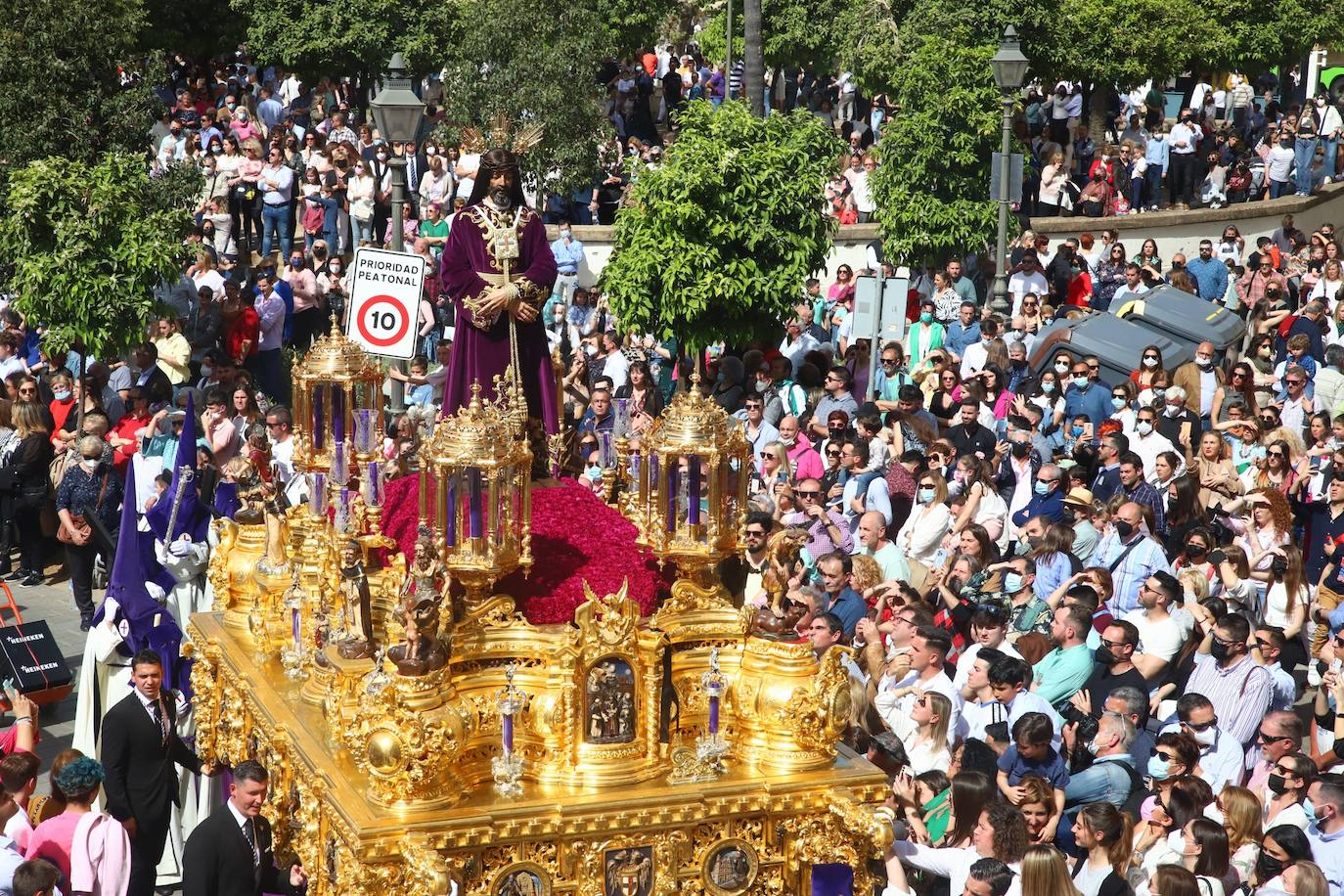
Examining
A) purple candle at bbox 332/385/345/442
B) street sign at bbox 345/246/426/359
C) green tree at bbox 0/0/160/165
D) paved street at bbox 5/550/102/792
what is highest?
green tree at bbox 0/0/160/165

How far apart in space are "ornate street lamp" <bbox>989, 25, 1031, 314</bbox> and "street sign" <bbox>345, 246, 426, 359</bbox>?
8.18m

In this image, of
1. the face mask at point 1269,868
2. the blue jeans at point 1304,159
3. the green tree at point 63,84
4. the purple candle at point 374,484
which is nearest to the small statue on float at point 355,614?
the purple candle at point 374,484

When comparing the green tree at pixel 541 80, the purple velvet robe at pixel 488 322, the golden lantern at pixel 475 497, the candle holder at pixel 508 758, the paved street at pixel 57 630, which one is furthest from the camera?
the green tree at pixel 541 80

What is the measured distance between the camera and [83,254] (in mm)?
17078

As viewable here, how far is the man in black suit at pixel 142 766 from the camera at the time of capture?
9766mm

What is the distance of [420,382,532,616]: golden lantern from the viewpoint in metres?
8.27

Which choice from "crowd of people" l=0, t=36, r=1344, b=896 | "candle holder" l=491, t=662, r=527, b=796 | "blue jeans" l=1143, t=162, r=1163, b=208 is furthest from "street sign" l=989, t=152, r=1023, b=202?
"candle holder" l=491, t=662, r=527, b=796

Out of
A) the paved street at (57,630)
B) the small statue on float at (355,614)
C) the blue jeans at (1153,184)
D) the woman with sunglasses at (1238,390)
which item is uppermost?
the blue jeans at (1153,184)

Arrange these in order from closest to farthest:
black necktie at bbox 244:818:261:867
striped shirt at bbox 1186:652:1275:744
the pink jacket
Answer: the pink jacket → black necktie at bbox 244:818:261:867 → striped shirt at bbox 1186:652:1275:744

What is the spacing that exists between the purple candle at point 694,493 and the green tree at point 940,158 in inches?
557

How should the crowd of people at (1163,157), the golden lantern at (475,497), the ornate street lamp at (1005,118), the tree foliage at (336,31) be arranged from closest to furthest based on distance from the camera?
the golden lantern at (475,497) < the ornate street lamp at (1005,118) < the crowd of people at (1163,157) < the tree foliage at (336,31)

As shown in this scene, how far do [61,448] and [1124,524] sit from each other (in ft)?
29.0

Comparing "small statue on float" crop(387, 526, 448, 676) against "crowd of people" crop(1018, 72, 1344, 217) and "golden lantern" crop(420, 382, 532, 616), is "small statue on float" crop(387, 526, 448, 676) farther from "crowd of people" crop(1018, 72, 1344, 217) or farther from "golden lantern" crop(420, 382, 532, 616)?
"crowd of people" crop(1018, 72, 1344, 217)

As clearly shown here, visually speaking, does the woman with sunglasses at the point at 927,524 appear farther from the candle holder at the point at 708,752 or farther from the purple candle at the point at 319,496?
the candle holder at the point at 708,752
